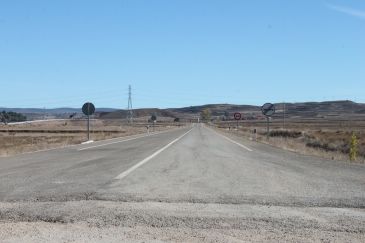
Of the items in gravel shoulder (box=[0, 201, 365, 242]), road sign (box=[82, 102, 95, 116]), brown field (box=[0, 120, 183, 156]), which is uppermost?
road sign (box=[82, 102, 95, 116])

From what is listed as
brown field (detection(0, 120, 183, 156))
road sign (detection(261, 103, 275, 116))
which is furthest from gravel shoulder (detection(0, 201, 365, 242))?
road sign (detection(261, 103, 275, 116))

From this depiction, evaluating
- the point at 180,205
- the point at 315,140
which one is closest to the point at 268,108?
the point at 315,140

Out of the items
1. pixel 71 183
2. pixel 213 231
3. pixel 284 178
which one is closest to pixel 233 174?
pixel 284 178

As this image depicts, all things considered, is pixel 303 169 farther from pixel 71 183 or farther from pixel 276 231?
pixel 276 231

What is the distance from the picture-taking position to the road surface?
7.21 metres

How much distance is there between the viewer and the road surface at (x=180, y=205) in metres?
7.21

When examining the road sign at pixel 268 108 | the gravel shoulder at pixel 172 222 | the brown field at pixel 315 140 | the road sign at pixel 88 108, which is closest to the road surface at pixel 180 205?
the gravel shoulder at pixel 172 222

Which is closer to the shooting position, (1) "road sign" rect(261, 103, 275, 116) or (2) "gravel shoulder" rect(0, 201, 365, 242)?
(2) "gravel shoulder" rect(0, 201, 365, 242)

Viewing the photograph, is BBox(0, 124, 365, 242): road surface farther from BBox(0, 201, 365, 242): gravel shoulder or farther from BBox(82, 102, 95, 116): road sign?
BBox(82, 102, 95, 116): road sign

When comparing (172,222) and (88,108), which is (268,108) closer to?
(88,108)

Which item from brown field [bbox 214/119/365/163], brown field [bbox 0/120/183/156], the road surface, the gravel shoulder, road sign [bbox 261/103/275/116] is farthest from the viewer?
road sign [bbox 261/103/275/116]

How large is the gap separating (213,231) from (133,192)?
3.24 m

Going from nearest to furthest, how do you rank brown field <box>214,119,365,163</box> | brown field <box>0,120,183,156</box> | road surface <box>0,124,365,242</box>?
road surface <box>0,124,365,242</box> → brown field <box>0,120,183,156</box> → brown field <box>214,119,365,163</box>

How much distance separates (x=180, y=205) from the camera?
907cm
